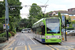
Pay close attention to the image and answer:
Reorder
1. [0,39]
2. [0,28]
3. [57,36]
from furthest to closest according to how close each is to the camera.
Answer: [0,28] < [0,39] < [57,36]

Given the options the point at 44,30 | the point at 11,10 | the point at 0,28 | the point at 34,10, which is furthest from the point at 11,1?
the point at 34,10

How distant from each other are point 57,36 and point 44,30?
1769 millimetres

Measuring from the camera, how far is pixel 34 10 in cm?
8469

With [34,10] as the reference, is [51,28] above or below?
below

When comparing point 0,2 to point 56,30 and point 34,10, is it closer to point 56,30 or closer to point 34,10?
point 56,30

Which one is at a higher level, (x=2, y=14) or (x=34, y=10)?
(x=34, y=10)

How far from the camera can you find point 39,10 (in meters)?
84.9

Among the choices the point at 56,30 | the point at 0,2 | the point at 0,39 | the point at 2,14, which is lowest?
the point at 0,39

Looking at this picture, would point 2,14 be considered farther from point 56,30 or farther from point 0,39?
point 56,30

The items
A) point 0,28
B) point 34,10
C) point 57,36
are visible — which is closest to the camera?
point 57,36

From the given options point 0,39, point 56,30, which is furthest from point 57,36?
point 0,39

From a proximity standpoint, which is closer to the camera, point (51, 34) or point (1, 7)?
point (51, 34)

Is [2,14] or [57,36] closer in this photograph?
[57,36]

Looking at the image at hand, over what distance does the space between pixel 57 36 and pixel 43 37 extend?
1.76 meters
